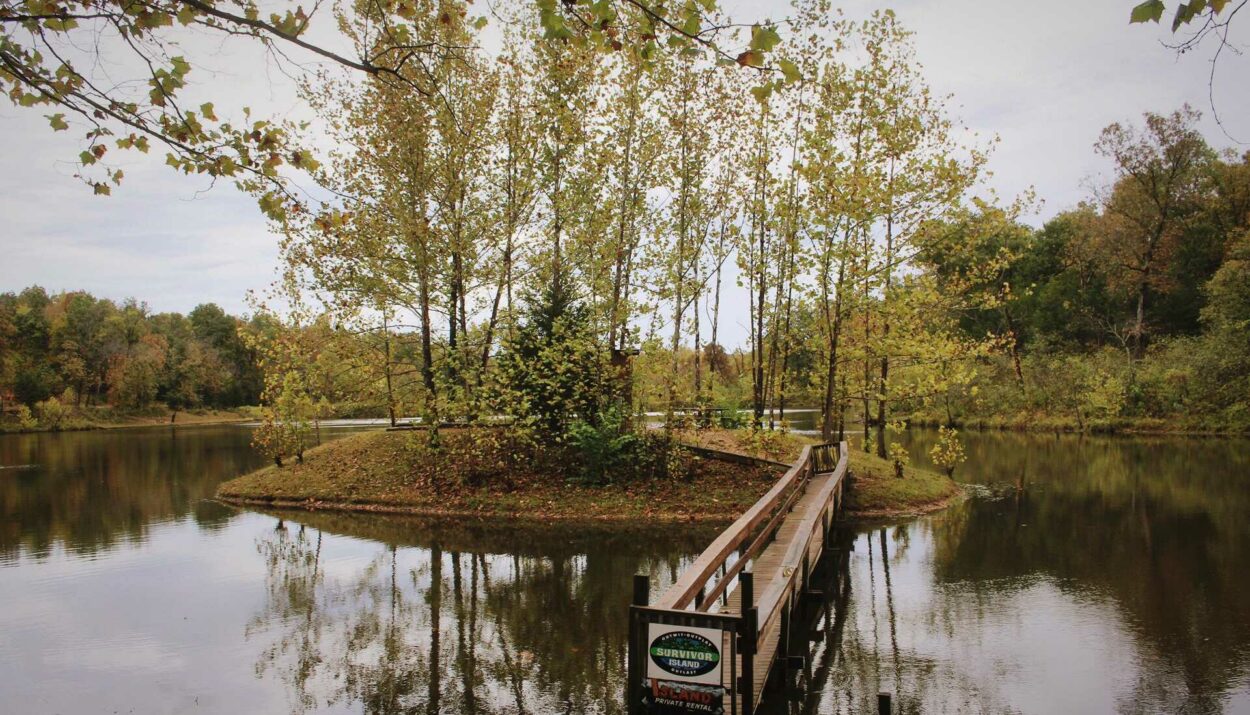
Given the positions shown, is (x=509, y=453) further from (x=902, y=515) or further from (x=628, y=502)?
(x=902, y=515)

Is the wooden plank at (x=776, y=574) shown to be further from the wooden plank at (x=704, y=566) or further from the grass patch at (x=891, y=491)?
the grass patch at (x=891, y=491)

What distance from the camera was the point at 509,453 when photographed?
64.0 ft

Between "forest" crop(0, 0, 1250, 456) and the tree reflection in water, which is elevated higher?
"forest" crop(0, 0, 1250, 456)

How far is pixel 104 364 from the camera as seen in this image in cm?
7131

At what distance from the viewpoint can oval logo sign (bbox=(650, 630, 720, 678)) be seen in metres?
5.23

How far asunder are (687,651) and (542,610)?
17.4 feet

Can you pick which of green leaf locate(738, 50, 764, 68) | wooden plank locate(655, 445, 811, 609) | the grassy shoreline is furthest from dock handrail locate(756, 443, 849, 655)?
the grassy shoreline

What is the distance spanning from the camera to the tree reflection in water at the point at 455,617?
24.0ft

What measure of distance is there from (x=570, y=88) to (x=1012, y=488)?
56.1 ft

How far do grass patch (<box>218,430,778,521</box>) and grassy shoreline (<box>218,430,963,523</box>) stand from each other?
0.09ft

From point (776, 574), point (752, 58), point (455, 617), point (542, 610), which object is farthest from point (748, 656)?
point (455, 617)

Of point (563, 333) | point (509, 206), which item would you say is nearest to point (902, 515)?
point (563, 333)

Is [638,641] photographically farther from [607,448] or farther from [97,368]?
[97,368]

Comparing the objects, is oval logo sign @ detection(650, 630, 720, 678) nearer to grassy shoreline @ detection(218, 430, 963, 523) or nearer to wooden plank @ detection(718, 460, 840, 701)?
wooden plank @ detection(718, 460, 840, 701)
